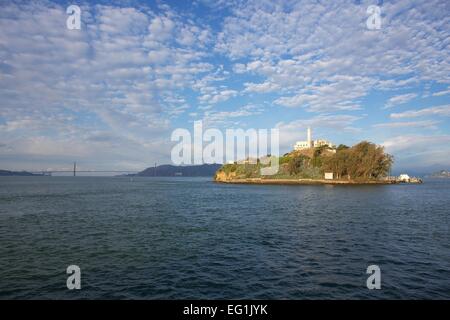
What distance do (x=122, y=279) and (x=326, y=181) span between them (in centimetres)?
18826

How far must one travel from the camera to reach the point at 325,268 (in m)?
23.0

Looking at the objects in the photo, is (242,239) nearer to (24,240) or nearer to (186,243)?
(186,243)

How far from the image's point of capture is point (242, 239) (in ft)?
108

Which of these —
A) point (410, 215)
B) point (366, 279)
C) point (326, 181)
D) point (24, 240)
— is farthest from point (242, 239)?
point (326, 181)

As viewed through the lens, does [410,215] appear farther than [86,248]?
Yes

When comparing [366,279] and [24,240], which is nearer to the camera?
[366,279]

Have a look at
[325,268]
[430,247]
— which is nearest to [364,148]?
[430,247]

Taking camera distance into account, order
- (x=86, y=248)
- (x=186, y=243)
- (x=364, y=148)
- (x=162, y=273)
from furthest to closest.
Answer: (x=364, y=148), (x=186, y=243), (x=86, y=248), (x=162, y=273)
